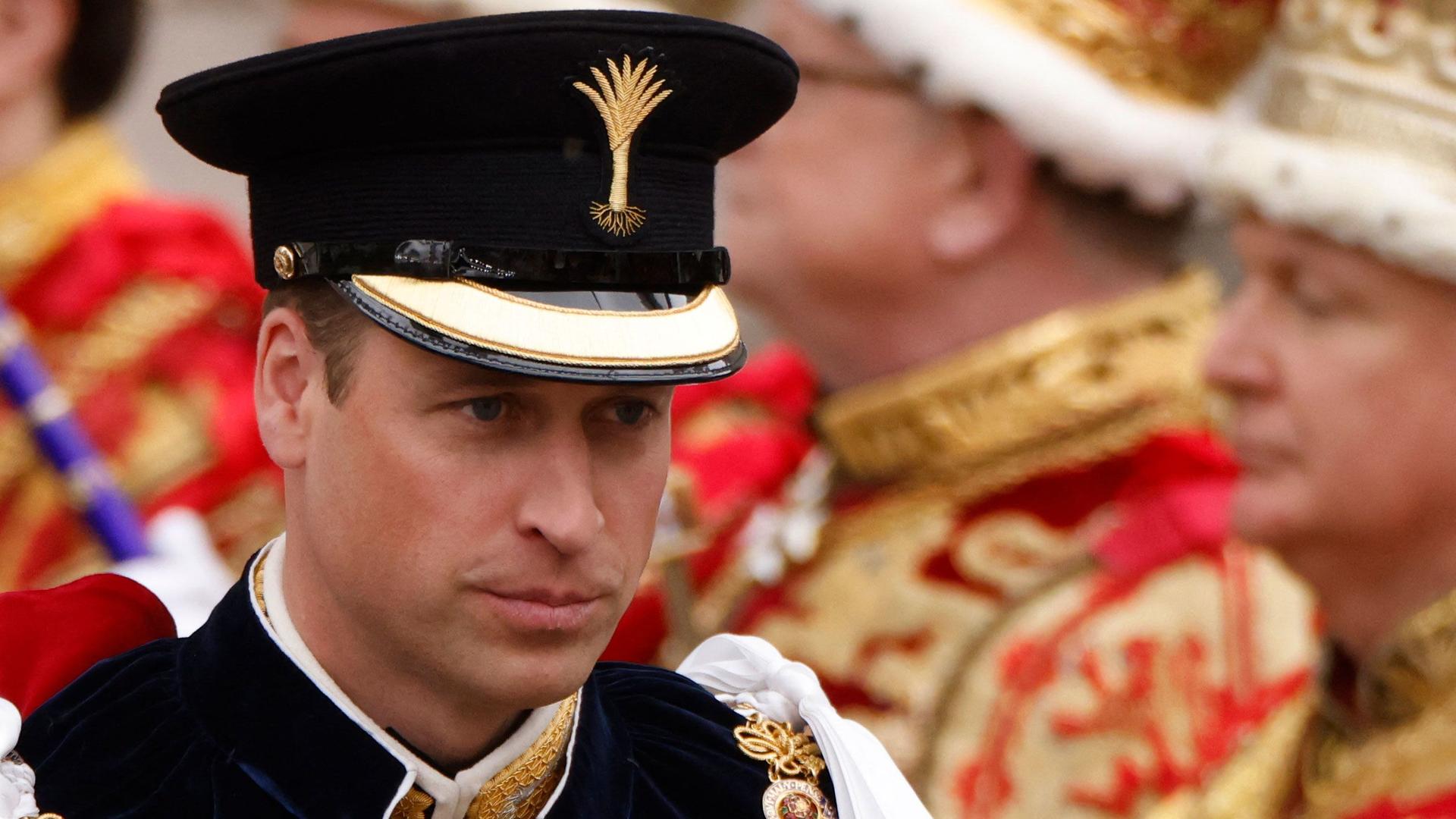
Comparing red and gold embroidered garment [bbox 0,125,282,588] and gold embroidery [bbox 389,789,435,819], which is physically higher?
gold embroidery [bbox 389,789,435,819]

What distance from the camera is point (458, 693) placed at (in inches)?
82.6

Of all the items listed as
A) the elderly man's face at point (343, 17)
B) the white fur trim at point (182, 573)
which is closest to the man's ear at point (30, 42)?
the elderly man's face at point (343, 17)

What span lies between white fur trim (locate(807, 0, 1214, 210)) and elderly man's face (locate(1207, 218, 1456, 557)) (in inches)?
29.8

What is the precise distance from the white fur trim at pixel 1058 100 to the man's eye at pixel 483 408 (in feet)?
8.62

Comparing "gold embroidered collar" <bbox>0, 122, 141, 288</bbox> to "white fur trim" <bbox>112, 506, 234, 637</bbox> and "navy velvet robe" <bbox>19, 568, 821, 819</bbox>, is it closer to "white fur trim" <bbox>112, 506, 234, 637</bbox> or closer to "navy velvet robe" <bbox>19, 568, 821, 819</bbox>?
"white fur trim" <bbox>112, 506, 234, 637</bbox>

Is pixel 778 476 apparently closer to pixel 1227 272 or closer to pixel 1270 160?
pixel 1227 272

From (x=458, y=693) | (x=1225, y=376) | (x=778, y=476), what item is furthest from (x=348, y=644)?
(x=778, y=476)

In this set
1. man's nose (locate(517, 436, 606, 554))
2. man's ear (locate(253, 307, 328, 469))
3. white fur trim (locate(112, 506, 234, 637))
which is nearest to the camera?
man's nose (locate(517, 436, 606, 554))

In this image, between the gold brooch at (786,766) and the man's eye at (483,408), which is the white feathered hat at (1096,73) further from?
the man's eye at (483,408)

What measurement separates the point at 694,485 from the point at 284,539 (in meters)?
3.16

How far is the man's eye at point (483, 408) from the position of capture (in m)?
2.02

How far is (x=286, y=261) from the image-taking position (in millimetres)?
2102

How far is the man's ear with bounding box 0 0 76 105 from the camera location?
16.2ft

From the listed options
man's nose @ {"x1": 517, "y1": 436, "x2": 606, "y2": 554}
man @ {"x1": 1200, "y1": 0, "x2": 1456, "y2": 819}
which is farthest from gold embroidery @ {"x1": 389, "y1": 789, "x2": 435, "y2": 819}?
man @ {"x1": 1200, "y1": 0, "x2": 1456, "y2": 819}
